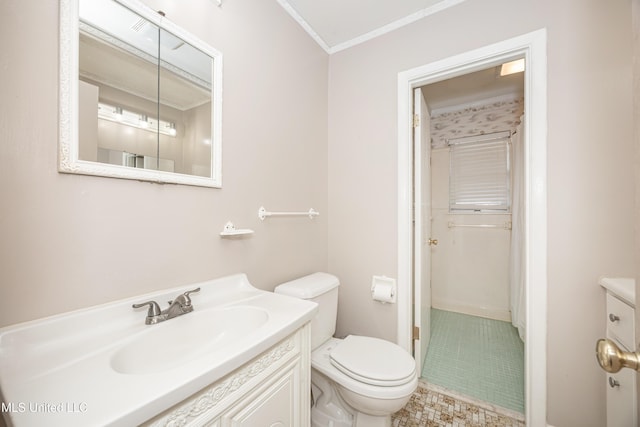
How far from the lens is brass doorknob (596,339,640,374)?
418 millimetres

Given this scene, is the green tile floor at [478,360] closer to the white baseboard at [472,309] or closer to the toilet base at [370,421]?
the white baseboard at [472,309]

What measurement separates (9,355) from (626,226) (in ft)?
7.57

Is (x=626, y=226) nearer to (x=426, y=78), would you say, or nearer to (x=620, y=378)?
(x=620, y=378)

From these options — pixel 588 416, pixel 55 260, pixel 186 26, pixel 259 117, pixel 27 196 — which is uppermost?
pixel 186 26

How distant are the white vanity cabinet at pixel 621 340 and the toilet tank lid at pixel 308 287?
4.13 ft

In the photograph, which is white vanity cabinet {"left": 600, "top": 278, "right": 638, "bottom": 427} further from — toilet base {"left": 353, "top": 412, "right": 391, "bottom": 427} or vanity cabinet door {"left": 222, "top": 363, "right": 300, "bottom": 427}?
vanity cabinet door {"left": 222, "top": 363, "right": 300, "bottom": 427}

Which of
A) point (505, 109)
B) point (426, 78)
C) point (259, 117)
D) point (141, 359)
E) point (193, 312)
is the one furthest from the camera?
point (505, 109)

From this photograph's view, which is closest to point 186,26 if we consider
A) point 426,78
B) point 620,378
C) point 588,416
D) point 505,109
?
point 426,78

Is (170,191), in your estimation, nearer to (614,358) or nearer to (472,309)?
(614,358)

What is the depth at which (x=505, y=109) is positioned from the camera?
8.68 ft

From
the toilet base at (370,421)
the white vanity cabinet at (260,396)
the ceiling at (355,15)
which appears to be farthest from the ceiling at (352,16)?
the toilet base at (370,421)

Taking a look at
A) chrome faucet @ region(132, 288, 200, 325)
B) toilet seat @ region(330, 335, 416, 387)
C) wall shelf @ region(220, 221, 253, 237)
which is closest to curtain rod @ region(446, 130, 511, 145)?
toilet seat @ region(330, 335, 416, 387)

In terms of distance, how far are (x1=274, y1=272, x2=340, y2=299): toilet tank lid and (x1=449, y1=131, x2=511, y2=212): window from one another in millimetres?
2073

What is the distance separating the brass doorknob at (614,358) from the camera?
0.42 m
